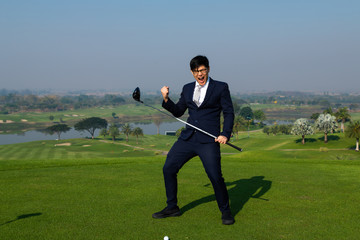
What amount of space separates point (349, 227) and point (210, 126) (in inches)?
108

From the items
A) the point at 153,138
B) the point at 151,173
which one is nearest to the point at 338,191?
the point at 151,173

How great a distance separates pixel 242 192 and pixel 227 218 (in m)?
2.33

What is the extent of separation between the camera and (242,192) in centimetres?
779

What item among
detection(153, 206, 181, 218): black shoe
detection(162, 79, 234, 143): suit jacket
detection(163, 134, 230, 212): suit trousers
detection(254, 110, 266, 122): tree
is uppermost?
detection(162, 79, 234, 143): suit jacket

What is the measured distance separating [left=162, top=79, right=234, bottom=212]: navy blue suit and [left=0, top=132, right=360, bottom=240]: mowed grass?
1.67 feet

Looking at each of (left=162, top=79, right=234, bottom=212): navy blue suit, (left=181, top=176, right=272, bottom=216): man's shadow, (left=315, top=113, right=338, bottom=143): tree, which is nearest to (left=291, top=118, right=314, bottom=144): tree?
(left=315, top=113, right=338, bottom=143): tree

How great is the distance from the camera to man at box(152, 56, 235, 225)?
19.4 ft

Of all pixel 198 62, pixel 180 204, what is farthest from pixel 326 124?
pixel 198 62

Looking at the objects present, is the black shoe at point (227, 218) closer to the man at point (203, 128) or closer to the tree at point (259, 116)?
the man at point (203, 128)

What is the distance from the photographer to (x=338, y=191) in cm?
778

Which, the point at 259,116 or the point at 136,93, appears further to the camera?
the point at 259,116

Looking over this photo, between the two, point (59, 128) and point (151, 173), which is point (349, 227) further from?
point (59, 128)

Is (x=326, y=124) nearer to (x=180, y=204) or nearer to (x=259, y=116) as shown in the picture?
(x=180, y=204)

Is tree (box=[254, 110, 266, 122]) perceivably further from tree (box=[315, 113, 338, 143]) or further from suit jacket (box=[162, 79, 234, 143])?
suit jacket (box=[162, 79, 234, 143])
